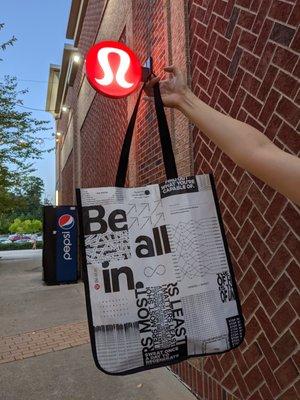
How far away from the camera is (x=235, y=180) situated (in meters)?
2.73

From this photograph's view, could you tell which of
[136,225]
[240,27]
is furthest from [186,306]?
[240,27]

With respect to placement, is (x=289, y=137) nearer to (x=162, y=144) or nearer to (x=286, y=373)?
(x=162, y=144)

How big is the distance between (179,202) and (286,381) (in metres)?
1.49

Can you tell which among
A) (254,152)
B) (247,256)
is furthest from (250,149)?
(247,256)

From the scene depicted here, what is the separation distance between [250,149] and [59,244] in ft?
30.4

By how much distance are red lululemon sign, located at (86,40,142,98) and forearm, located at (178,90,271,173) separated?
176 cm

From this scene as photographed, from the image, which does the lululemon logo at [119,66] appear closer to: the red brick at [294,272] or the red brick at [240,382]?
the red brick at [294,272]

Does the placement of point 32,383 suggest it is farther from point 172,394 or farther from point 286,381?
point 286,381

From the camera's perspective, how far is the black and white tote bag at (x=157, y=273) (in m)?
1.31

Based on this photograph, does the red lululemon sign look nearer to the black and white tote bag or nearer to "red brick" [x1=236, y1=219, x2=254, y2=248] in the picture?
"red brick" [x1=236, y1=219, x2=254, y2=248]

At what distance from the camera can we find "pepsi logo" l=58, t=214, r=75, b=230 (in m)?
9.78

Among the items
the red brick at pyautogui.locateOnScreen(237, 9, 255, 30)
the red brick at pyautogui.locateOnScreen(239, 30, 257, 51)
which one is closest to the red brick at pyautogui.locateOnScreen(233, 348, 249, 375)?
the red brick at pyautogui.locateOnScreen(239, 30, 257, 51)

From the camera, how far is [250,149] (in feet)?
3.24

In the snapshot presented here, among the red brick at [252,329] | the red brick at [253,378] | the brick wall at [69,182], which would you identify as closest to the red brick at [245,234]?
the red brick at [252,329]
